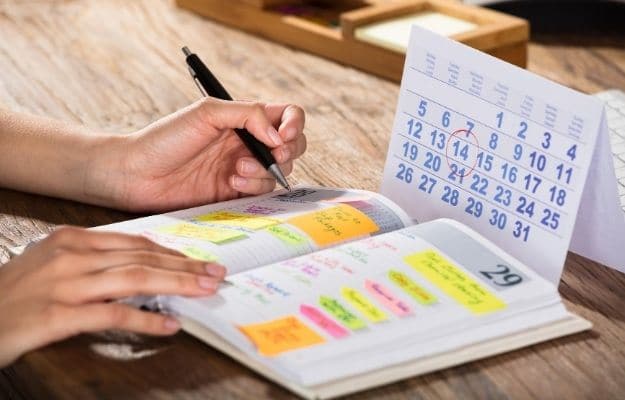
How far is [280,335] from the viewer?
94 centimetres

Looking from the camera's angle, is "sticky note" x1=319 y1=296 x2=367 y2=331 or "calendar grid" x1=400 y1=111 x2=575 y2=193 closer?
"sticky note" x1=319 y1=296 x2=367 y2=331

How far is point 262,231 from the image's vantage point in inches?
44.4

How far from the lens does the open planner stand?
3.07ft

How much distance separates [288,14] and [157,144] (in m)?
0.69

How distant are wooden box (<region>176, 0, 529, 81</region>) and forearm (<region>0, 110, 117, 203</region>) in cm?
55

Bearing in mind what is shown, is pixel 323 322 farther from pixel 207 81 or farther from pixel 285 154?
pixel 207 81

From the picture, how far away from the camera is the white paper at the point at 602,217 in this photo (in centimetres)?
108

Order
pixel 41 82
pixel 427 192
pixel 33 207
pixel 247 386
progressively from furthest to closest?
pixel 41 82 < pixel 33 207 < pixel 427 192 < pixel 247 386

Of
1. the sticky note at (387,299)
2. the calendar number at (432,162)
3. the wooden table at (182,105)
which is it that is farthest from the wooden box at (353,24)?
the sticky note at (387,299)

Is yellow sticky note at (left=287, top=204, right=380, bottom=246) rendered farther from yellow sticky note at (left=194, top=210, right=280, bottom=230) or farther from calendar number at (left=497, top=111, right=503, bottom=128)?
calendar number at (left=497, top=111, right=503, bottom=128)

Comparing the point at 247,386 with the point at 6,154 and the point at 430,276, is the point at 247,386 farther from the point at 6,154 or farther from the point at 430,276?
the point at 6,154

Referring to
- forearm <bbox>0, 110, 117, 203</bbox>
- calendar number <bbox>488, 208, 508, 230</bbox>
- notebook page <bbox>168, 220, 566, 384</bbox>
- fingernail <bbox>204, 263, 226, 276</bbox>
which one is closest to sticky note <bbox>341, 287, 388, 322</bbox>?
notebook page <bbox>168, 220, 566, 384</bbox>

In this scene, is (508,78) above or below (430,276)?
above

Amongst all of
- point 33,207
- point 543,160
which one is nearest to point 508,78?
point 543,160
